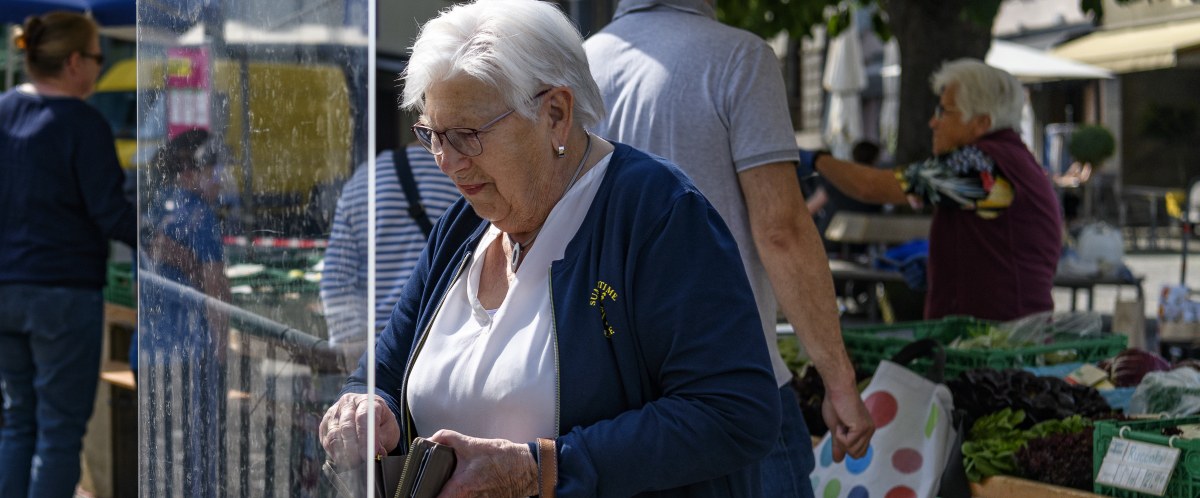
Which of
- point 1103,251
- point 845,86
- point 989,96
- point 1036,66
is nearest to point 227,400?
point 989,96

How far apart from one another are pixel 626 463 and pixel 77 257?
318 centimetres

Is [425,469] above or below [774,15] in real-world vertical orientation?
below

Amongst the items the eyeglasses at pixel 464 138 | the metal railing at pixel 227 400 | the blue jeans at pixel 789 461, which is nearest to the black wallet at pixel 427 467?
the metal railing at pixel 227 400

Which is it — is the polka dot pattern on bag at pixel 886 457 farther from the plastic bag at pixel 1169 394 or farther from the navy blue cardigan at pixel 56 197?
the navy blue cardigan at pixel 56 197

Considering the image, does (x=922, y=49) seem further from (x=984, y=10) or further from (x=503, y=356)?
(x=503, y=356)

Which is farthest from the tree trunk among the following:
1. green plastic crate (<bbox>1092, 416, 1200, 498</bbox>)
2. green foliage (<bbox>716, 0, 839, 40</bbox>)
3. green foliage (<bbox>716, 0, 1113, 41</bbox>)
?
green plastic crate (<bbox>1092, 416, 1200, 498</bbox>)

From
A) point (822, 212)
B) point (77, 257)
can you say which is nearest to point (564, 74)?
point (77, 257)

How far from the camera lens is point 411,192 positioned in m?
3.51

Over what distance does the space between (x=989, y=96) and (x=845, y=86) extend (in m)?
10.6

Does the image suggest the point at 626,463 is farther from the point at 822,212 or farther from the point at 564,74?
the point at 822,212

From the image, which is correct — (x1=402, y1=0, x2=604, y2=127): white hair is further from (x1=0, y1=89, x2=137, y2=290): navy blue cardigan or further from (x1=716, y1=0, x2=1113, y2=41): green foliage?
(x1=716, y1=0, x2=1113, y2=41): green foliage

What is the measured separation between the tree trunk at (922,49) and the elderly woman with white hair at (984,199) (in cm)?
264

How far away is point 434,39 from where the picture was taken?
173 cm

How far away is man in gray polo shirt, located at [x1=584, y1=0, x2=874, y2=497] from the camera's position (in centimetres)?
252
